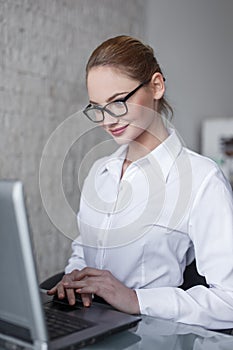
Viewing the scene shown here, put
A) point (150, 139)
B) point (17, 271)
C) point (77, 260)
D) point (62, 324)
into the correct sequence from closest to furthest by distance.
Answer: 1. point (17, 271)
2. point (62, 324)
3. point (150, 139)
4. point (77, 260)

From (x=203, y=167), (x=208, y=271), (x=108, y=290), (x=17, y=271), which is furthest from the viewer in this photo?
(x=203, y=167)

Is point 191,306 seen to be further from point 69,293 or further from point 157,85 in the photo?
point 157,85

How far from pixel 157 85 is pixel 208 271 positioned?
53 centimetres

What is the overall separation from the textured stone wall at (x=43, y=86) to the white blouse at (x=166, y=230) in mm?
905

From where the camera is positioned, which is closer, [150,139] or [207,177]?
[207,177]

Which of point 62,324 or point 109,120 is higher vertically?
point 109,120

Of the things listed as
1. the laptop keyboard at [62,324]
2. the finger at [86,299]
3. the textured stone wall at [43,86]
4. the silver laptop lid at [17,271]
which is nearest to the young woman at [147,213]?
the finger at [86,299]

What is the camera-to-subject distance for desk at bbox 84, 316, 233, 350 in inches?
39.4

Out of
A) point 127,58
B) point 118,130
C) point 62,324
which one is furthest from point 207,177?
point 62,324

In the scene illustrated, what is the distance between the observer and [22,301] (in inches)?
33.1

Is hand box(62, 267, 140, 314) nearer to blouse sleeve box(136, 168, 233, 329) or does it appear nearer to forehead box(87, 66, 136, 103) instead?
blouse sleeve box(136, 168, 233, 329)

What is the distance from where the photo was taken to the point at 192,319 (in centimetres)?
127

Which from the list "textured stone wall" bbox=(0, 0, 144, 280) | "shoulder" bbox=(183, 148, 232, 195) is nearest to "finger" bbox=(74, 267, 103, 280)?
"shoulder" bbox=(183, 148, 232, 195)

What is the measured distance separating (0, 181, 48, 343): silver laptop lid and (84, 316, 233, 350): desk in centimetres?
17
